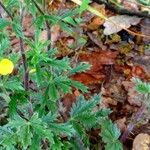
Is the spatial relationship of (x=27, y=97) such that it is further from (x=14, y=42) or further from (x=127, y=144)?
Answer: (x=14, y=42)

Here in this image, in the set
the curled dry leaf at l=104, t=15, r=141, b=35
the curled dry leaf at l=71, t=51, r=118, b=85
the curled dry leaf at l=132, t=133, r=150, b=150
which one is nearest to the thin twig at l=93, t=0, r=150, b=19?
the curled dry leaf at l=104, t=15, r=141, b=35

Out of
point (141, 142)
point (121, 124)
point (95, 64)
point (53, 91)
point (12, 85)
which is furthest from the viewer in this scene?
point (95, 64)

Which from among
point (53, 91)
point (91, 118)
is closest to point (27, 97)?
point (53, 91)

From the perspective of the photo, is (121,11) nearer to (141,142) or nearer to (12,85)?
(141,142)

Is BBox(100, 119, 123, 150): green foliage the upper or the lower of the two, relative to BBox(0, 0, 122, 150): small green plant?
lower

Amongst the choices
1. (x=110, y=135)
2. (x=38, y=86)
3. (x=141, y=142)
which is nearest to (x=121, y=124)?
(x=141, y=142)

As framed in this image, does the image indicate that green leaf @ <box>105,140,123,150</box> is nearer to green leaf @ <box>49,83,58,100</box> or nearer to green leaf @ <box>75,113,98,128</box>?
green leaf @ <box>75,113,98,128</box>
